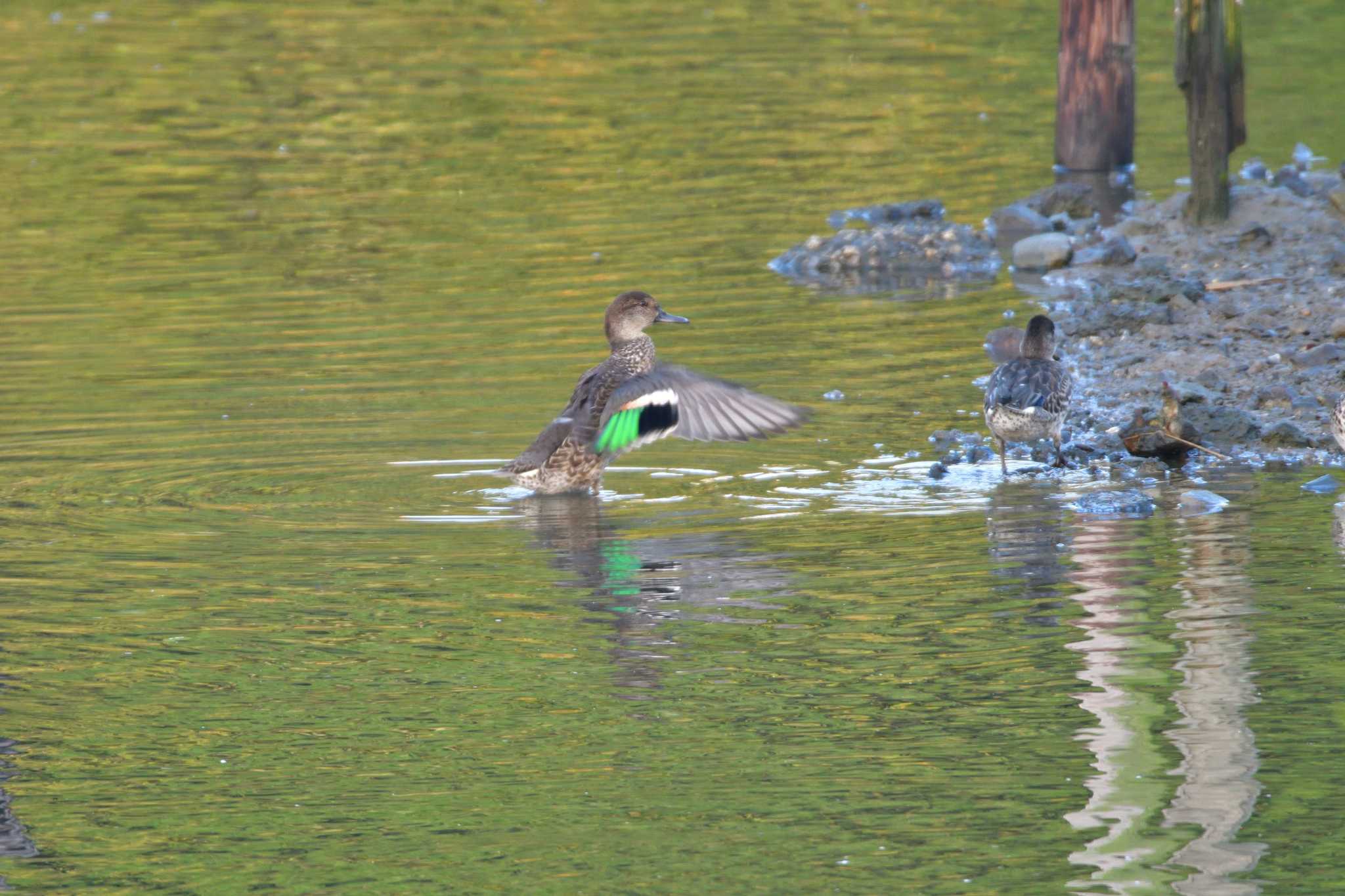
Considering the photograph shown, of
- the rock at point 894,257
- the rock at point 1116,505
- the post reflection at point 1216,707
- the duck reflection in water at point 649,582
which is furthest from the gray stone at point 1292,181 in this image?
the duck reflection in water at point 649,582

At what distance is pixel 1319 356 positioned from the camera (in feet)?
38.3

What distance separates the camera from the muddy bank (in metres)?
10.9

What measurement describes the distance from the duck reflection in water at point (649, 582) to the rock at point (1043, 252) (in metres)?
6.68

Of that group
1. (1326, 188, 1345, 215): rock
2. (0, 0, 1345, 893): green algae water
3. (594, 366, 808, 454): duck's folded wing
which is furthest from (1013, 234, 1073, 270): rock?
(594, 366, 808, 454): duck's folded wing

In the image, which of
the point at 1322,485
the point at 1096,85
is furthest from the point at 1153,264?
the point at 1096,85

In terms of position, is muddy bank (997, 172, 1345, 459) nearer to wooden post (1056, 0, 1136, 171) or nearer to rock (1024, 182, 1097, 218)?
rock (1024, 182, 1097, 218)

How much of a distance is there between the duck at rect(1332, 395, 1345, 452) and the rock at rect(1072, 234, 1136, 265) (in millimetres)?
5436

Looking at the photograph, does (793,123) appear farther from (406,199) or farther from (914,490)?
(914,490)

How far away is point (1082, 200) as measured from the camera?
1745 centimetres

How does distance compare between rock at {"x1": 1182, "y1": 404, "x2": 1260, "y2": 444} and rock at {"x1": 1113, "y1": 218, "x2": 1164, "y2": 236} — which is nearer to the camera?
rock at {"x1": 1182, "y1": 404, "x2": 1260, "y2": 444}

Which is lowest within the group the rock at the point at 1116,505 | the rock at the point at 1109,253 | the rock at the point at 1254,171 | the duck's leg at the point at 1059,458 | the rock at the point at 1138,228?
the rock at the point at 1116,505

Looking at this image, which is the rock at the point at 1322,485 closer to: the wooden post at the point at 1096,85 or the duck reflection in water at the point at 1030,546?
the duck reflection in water at the point at 1030,546

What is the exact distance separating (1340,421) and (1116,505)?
117 cm

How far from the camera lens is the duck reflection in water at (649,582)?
7.69 meters
